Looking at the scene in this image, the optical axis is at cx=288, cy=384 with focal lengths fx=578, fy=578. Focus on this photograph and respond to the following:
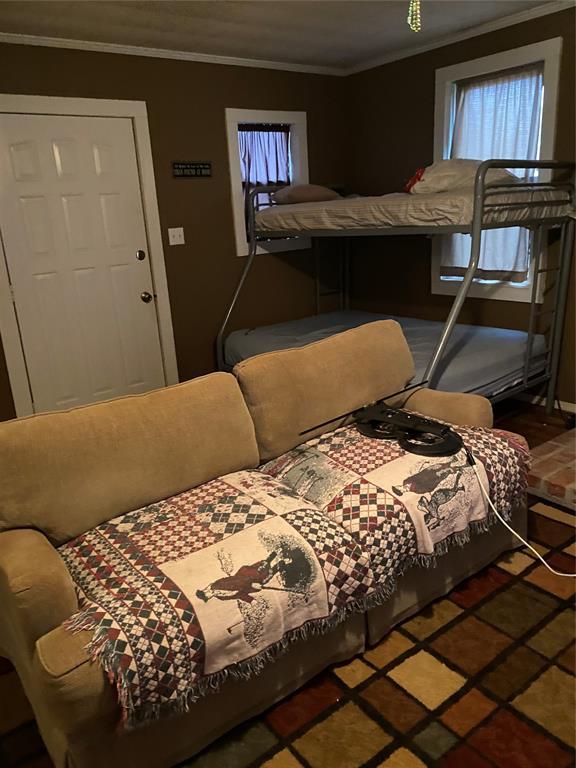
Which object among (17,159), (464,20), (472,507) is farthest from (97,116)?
(472,507)

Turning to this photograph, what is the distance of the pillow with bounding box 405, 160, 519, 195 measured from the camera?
3.10m

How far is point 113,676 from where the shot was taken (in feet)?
4.32

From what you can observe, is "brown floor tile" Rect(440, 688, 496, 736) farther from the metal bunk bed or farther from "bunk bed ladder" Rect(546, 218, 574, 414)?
"bunk bed ladder" Rect(546, 218, 574, 414)

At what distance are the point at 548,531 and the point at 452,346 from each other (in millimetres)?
1266

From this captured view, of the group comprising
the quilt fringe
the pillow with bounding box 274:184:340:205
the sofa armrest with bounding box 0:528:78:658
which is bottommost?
the quilt fringe

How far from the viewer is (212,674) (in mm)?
1462

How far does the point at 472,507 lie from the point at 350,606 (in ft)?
1.93

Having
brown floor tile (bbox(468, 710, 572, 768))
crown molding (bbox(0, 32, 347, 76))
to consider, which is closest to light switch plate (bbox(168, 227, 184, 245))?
crown molding (bbox(0, 32, 347, 76))

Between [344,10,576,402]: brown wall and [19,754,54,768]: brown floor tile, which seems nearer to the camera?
[19,754,54,768]: brown floor tile

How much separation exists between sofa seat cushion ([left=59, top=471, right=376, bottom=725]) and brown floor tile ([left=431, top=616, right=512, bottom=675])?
0.40m

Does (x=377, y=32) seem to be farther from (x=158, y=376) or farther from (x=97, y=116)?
(x=158, y=376)

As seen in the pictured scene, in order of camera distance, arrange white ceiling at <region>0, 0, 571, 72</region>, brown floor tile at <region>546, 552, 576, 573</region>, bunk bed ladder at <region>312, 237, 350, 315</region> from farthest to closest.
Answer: bunk bed ladder at <region>312, 237, 350, 315</region> < white ceiling at <region>0, 0, 571, 72</region> < brown floor tile at <region>546, 552, 576, 573</region>

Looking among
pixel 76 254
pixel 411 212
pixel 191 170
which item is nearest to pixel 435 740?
pixel 411 212

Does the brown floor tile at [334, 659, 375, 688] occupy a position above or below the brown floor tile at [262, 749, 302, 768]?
above
